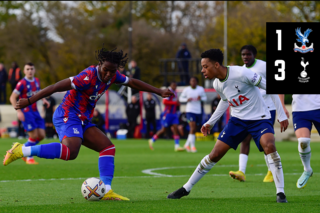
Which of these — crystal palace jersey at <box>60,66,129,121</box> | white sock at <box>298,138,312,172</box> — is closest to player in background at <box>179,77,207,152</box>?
white sock at <box>298,138,312,172</box>

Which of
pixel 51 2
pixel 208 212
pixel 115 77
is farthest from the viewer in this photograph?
pixel 51 2

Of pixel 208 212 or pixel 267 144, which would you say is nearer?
pixel 208 212

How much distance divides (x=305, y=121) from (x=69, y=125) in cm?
440

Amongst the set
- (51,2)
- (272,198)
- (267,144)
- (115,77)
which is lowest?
(272,198)

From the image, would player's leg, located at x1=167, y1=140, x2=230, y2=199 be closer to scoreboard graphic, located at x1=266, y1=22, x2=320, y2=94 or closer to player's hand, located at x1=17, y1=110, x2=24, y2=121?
scoreboard graphic, located at x1=266, y1=22, x2=320, y2=94

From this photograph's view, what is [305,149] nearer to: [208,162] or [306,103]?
[306,103]

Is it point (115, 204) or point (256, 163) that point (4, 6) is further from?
point (115, 204)

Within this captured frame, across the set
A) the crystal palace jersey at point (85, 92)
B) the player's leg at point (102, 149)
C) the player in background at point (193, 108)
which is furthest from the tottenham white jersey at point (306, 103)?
the player in background at point (193, 108)

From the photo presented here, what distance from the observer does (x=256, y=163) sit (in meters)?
14.1

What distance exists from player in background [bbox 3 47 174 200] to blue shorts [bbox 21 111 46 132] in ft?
19.8

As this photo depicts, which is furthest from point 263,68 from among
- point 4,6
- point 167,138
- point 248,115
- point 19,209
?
point 4,6

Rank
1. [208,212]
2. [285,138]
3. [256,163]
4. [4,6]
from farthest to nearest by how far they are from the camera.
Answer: [4,6]
[285,138]
[256,163]
[208,212]

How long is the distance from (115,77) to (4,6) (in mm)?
54112

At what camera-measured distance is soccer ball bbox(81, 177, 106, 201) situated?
723 centimetres
